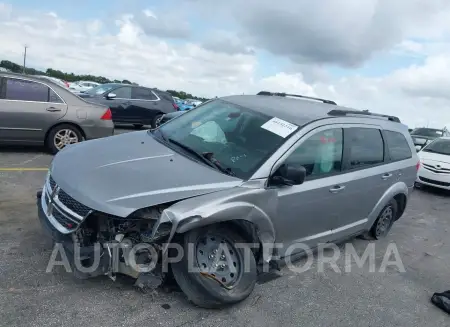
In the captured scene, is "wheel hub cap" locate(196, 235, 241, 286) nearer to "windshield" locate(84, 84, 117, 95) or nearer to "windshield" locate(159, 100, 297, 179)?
"windshield" locate(159, 100, 297, 179)

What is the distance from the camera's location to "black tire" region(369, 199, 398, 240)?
215 inches

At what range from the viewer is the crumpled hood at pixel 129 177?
307 cm

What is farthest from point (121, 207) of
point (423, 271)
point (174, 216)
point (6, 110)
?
point (6, 110)

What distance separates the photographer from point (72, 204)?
3.19 m

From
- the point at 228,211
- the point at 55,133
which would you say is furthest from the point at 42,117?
the point at 228,211

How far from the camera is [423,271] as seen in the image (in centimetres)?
493

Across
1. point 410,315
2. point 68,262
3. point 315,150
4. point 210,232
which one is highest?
point 315,150

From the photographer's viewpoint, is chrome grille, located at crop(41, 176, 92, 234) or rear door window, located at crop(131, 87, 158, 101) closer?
chrome grille, located at crop(41, 176, 92, 234)

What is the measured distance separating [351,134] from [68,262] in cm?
309

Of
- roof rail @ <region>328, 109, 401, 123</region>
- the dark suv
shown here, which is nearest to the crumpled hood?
roof rail @ <region>328, 109, 401, 123</region>

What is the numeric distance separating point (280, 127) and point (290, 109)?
0.48 meters

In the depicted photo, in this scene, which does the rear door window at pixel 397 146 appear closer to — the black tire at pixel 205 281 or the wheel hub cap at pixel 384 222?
the wheel hub cap at pixel 384 222

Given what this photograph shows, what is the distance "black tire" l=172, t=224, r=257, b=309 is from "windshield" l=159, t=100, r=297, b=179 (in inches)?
20.7

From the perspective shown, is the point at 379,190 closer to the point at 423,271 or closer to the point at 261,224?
the point at 423,271
